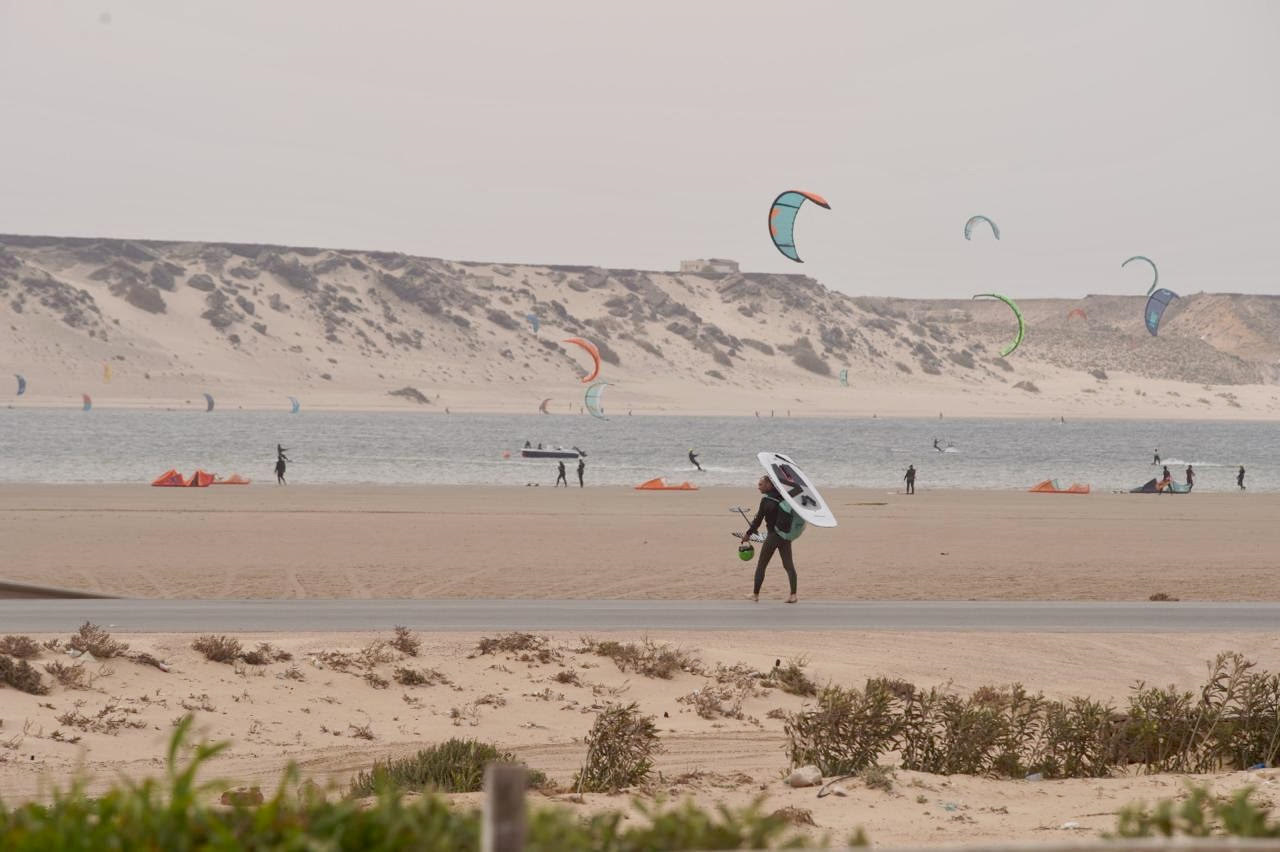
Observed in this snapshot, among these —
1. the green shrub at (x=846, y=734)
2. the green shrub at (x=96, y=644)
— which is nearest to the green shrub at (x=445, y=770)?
the green shrub at (x=846, y=734)

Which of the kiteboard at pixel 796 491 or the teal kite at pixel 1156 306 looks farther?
the teal kite at pixel 1156 306

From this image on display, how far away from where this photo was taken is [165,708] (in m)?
11.8

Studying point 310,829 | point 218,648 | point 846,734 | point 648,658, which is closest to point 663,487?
point 648,658

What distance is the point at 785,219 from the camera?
37062 millimetres

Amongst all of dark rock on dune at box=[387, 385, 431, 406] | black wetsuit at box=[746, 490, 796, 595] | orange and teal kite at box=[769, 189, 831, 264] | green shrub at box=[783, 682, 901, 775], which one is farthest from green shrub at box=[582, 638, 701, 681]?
dark rock on dune at box=[387, 385, 431, 406]

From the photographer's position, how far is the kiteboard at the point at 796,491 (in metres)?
18.6

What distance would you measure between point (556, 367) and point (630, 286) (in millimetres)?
31001

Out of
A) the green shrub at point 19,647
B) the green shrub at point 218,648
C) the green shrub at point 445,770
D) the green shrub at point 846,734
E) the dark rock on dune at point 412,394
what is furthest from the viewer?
the dark rock on dune at point 412,394

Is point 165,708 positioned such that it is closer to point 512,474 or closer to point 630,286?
point 512,474

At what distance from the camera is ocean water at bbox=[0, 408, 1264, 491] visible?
6128 centimetres

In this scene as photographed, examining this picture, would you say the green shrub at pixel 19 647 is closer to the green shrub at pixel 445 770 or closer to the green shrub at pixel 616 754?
the green shrub at pixel 445 770

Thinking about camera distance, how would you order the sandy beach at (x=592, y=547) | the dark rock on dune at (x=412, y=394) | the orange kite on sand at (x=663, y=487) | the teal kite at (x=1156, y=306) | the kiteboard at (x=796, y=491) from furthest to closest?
1. the dark rock on dune at (x=412, y=394)
2. the teal kite at (x=1156, y=306)
3. the orange kite on sand at (x=663, y=487)
4. the sandy beach at (x=592, y=547)
5. the kiteboard at (x=796, y=491)

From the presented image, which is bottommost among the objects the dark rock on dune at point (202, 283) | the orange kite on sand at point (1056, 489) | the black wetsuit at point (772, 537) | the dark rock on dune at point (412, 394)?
the black wetsuit at point (772, 537)

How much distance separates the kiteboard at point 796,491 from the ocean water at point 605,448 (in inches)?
1384
